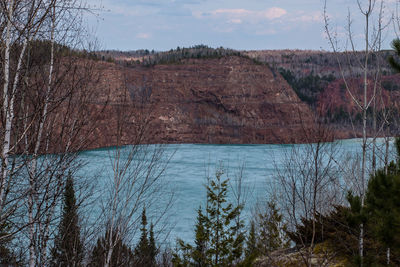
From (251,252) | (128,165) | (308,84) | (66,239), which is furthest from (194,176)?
(308,84)

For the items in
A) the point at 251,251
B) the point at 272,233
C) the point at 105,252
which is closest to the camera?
the point at 105,252

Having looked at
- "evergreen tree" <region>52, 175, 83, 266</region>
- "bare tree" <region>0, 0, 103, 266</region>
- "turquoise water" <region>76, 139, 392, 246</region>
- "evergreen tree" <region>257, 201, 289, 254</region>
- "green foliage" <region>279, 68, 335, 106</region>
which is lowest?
"turquoise water" <region>76, 139, 392, 246</region>

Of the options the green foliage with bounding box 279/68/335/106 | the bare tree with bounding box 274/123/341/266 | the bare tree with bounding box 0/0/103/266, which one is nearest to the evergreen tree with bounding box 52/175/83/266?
the bare tree with bounding box 0/0/103/266

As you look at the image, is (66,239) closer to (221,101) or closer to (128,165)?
(128,165)

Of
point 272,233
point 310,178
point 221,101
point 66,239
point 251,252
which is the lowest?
point 272,233

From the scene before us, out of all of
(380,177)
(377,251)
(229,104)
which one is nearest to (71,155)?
(380,177)

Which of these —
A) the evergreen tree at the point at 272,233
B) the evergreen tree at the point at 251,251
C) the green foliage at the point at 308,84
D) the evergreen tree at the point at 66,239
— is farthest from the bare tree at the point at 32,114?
the green foliage at the point at 308,84

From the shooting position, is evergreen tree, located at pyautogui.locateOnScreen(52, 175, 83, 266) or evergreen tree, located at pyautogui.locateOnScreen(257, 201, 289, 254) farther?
evergreen tree, located at pyautogui.locateOnScreen(257, 201, 289, 254)

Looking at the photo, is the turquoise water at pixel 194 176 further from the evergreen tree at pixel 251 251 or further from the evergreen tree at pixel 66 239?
the evergreen tree at pixel 66 239

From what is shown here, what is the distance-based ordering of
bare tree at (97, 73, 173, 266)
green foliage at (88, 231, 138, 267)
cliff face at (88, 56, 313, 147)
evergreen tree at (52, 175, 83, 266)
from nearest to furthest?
evergreen tree at (52, 175, 83, 266) < bare tree at (97, 73, 173, 266) < green foliage at (88, 231, 138, 267) < cliff face at (88, 56, 313, 147)

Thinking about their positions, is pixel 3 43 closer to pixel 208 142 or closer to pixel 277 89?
pixel 208 142

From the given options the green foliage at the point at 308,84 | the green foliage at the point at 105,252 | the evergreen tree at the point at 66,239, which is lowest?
the green foliage at the point at 105,252

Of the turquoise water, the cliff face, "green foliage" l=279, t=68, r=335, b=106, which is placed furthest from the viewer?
"green foliage" l=279, t=68, r=335, b=106

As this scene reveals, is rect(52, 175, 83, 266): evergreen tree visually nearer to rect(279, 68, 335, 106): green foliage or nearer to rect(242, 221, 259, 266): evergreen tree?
rect(242, 221, 259, 266): evergreen tree
